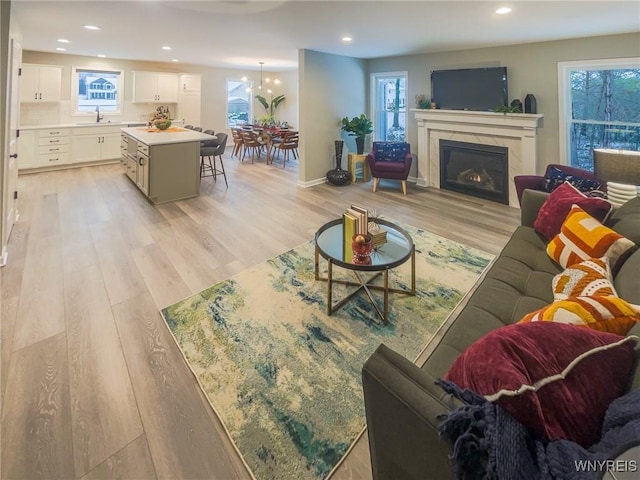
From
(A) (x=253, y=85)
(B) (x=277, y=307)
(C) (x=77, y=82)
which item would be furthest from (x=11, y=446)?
(A) (x=253, y=85)

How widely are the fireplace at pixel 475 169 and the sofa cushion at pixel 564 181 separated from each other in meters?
1.83

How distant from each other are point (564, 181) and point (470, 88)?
275 centimetres

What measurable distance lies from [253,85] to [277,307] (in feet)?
32.7

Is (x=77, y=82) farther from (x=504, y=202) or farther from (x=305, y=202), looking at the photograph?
(x=504, y=202)

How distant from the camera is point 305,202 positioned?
5.24 m

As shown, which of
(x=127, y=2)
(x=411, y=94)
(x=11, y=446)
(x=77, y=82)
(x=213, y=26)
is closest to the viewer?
(x=11, y=446)

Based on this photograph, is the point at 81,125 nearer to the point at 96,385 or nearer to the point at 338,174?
the point at 338,174

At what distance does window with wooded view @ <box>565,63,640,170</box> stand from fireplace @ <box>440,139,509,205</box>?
2.98 feet

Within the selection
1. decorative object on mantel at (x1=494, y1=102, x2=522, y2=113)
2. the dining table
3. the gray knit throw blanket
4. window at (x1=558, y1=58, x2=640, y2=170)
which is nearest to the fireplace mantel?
decorative object on mantel at (x1=494, y1=102, x2=522, y2=113)

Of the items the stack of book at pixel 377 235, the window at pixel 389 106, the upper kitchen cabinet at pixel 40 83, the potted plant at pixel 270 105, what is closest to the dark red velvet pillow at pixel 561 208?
the stack of book at pixel 377 235

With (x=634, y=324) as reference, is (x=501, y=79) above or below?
above

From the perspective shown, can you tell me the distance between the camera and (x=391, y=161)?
233 inches

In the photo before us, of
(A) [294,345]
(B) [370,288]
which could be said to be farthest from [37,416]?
(B) [370,288]

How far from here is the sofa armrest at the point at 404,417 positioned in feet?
2.68
